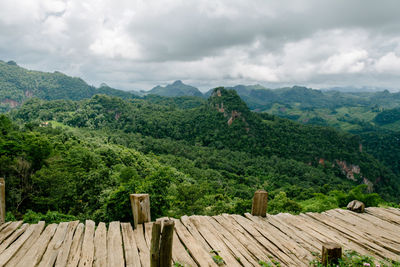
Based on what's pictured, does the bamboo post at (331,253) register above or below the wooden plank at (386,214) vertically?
above

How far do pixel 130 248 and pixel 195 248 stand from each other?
3.81ft

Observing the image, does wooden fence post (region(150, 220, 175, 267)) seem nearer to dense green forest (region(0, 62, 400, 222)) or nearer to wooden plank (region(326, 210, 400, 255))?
wooden plank (region(326, 210, 400, 255))

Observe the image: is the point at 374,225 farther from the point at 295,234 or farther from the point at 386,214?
the point at 295,234

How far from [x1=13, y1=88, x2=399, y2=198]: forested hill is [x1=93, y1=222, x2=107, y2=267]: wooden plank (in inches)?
2684

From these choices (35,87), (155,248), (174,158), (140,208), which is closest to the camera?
(155,248)

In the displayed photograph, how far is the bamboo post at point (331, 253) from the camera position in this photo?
369 cm

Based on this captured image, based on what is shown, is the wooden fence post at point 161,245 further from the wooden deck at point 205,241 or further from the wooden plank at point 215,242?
the wooden plank at point 215,242

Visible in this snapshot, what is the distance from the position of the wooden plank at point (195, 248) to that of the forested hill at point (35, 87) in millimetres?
157088

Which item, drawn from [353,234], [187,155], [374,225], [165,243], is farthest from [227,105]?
[165,243]

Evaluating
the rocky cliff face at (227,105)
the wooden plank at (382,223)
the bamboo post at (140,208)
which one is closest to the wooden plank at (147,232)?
the bamboo post at (140,208)

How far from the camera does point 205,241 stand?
4480mm

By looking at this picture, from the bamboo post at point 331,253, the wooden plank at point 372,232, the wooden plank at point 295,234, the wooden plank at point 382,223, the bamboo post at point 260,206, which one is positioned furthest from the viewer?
the bamboo post at point 260,206

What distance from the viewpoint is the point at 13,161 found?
51.0ft

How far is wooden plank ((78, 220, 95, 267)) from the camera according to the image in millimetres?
3617
